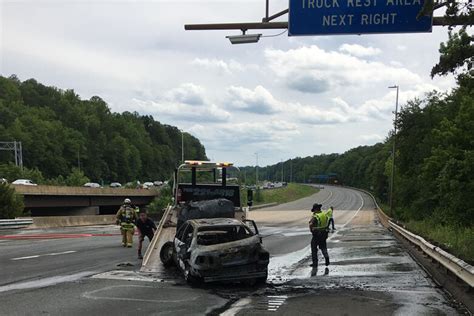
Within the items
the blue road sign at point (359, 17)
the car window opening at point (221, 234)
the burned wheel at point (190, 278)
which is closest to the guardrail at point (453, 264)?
the car window opening at point (221, 234)

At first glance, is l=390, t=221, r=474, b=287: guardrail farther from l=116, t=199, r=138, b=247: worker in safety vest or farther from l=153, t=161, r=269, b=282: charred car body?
l=116, t=199, r=138, b=247: worker in safety vest

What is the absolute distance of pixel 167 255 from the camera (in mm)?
13094

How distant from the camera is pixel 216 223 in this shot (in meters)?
11.6

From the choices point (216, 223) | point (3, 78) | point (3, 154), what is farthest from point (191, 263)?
point (3, 78)

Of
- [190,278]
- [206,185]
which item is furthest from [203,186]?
[190,278]

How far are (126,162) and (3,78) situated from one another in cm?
4217

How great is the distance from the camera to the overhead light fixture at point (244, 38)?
10.4 metres

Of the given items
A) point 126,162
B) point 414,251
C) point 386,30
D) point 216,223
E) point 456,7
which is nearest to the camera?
point 456,7

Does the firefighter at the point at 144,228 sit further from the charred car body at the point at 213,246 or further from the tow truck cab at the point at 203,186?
the charred car body at the point at 213,246

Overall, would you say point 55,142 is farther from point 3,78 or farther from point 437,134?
point 437,134

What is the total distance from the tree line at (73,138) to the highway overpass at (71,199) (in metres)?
21.9

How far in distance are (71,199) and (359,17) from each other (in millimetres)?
55782

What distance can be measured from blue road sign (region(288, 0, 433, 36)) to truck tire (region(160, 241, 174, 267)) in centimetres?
606

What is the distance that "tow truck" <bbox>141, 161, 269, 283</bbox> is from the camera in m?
10.5
